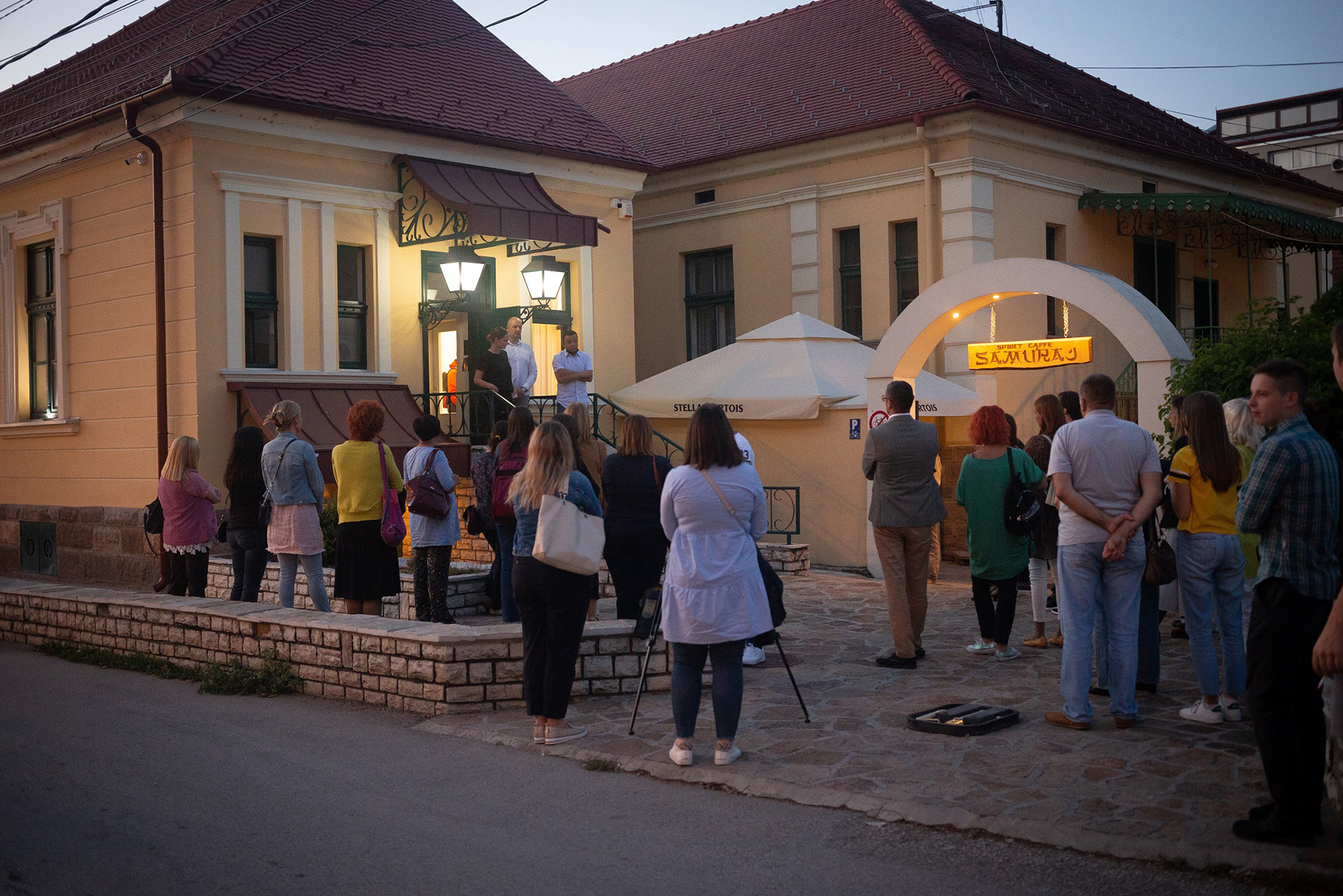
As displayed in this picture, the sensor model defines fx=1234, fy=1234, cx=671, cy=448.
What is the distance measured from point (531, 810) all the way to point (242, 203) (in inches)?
417

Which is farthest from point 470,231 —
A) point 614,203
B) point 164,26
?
point 164,26

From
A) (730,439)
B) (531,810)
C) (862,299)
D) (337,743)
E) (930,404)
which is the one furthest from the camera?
(862,299)

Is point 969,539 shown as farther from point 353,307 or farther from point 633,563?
point 353,307

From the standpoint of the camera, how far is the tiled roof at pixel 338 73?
46.7ft

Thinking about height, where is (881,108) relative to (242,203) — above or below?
above

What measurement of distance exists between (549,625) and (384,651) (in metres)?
1.65

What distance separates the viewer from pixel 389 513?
355 inches

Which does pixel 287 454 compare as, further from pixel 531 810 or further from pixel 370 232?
pixel 370 232

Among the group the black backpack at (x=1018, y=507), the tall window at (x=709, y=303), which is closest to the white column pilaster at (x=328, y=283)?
the tall window at (x=709, y=303)

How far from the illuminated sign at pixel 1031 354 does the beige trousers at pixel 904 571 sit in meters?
4.37

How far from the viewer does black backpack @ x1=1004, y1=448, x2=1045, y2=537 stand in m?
8.32

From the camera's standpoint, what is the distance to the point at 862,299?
1862 cm

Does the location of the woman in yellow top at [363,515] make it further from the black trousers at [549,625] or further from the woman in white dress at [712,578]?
the woman in white dress at [712,578]

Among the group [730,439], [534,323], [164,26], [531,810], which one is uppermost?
[164,26]
